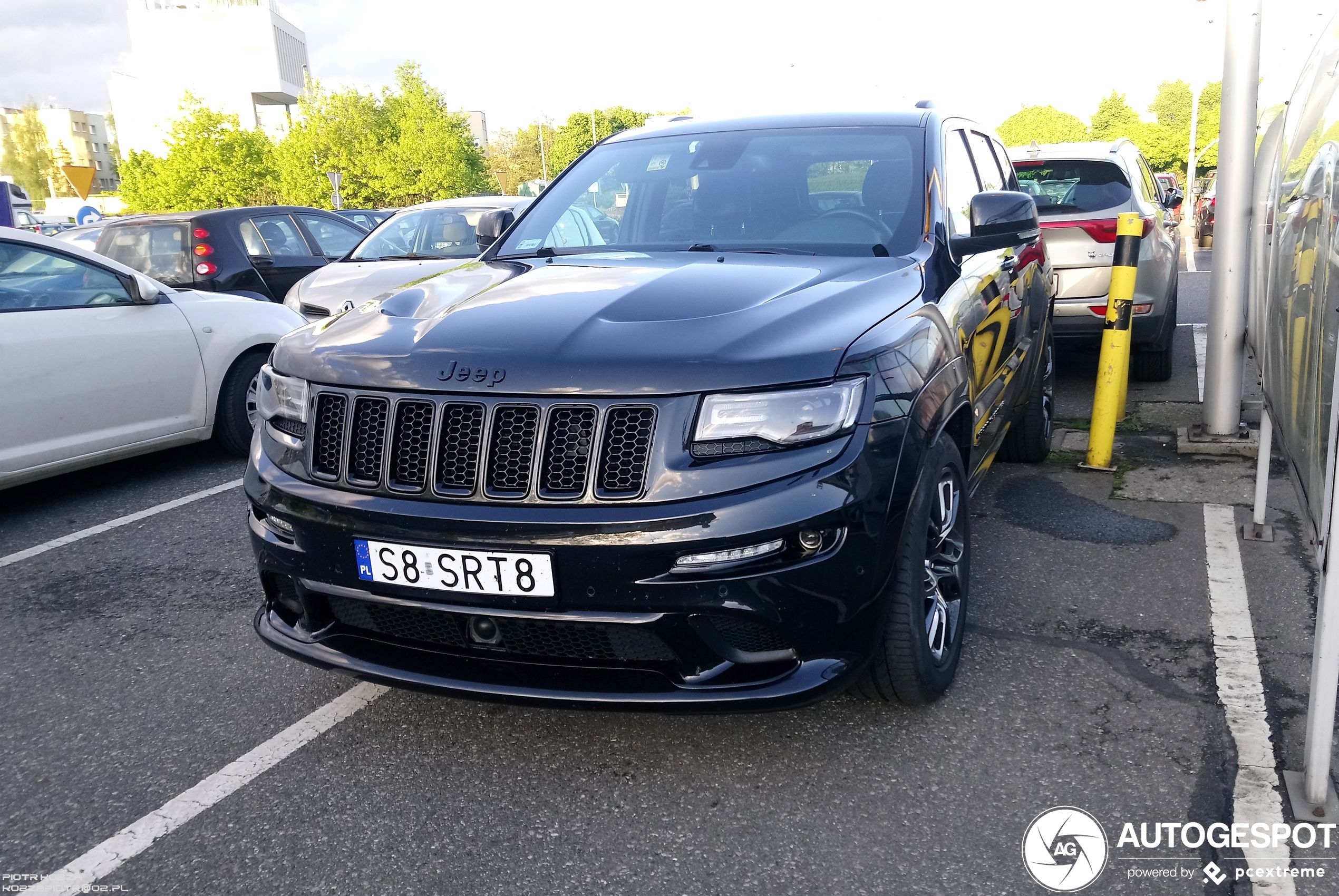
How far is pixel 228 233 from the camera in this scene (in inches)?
383

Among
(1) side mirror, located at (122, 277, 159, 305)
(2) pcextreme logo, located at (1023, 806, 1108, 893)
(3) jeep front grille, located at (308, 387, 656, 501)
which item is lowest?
(2) pcextreme logo, located at (1023, 806, 1108, 893)

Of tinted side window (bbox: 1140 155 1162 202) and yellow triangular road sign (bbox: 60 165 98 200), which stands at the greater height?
yellow triangular road sign (bbox: 60 165 98 200)

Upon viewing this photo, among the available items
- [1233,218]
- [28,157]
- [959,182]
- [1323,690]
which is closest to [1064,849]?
[1323,690]

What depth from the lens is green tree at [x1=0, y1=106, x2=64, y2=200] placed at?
117812 millimetres

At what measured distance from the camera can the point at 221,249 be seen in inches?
380

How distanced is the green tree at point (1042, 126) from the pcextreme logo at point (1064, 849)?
3641 inches

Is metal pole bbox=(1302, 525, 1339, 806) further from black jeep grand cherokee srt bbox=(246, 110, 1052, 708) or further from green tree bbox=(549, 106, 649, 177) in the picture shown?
green tree bbox=(549, 106, 649, 177)

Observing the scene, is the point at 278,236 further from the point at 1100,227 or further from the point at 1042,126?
the point at 1042,126

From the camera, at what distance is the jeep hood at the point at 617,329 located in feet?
8.37

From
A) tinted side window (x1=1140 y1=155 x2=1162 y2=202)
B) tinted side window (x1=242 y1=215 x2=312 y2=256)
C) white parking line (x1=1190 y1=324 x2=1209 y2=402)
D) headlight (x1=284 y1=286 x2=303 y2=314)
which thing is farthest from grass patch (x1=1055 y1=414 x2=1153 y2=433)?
tinted side window (x1=242 y1=215 x2=312 y2=256)

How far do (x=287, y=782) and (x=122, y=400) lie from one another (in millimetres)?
3710

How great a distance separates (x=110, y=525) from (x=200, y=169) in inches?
1988

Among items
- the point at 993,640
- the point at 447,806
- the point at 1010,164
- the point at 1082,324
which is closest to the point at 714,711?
the point at 447,806

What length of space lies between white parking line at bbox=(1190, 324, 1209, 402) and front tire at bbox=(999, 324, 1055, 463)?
66.2 inches
